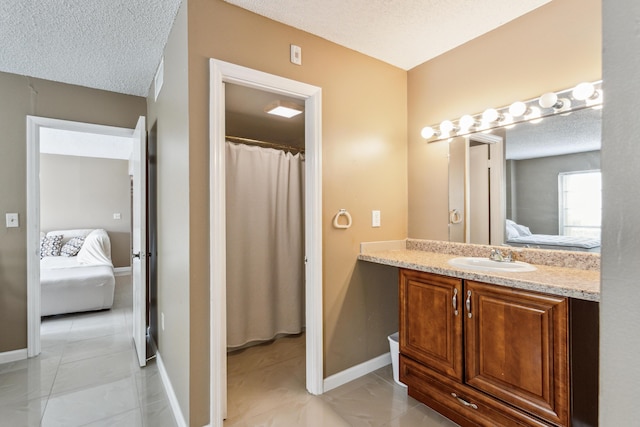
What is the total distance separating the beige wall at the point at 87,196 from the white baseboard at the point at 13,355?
379cm

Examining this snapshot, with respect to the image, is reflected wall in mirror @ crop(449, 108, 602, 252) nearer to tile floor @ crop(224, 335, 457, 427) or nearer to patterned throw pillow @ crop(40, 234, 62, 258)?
tile floor @ crop(224, 335, 457, 427)

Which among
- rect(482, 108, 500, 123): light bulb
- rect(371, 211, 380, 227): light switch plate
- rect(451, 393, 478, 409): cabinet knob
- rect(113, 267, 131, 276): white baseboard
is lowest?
rect(113, 267, 131, 276): white baseboard

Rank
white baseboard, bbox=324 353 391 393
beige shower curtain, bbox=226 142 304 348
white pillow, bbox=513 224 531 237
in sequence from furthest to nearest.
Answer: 1. beige shower curtain, bbox=226 142 304 348
2. white baseboard, bbox=324 353 391 393
3. white pillow, bbox=513 224 531 237

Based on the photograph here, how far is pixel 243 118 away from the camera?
333 centimetres

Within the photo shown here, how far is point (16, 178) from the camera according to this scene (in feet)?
8.67

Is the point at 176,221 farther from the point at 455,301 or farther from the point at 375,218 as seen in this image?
the point at 455,301

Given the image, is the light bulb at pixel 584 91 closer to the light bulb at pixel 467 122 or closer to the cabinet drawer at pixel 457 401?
the light bulb at pixel 467 122

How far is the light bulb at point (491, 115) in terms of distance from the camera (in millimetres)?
2025

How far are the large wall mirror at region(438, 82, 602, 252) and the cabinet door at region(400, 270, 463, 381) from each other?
0.63 meters

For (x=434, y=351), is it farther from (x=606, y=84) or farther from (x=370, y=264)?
(x=606, y=84)

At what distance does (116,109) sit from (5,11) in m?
1.21

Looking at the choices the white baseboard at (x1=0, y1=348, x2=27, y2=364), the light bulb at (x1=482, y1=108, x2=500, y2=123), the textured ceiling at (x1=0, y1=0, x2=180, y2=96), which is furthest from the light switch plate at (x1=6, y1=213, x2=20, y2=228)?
the light bulb at (x1=482, y1=108, x2=500, y2=123)

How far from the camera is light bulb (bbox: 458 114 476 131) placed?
7.09 ft

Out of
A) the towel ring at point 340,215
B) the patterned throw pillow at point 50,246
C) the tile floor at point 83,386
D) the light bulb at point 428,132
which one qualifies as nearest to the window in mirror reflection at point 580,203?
the light bulb at point 428,132
